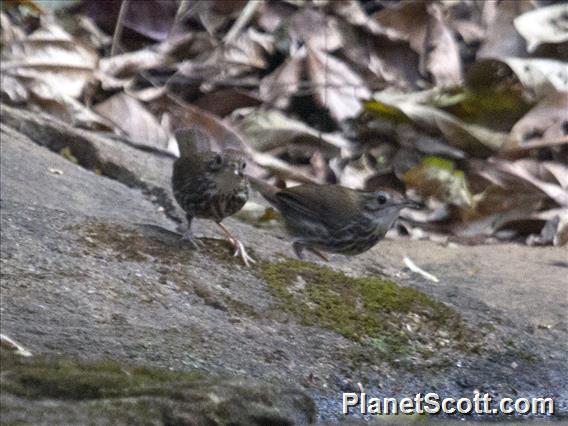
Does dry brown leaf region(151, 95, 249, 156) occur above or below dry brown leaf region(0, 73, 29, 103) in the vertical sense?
below

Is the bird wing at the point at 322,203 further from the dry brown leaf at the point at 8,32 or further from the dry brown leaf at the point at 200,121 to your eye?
the dry brown leaf at the point at 8,32

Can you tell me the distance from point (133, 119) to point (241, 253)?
2573mm

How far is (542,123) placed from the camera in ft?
25.1

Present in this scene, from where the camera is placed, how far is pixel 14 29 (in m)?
7.75

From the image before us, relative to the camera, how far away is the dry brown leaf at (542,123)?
754 cm

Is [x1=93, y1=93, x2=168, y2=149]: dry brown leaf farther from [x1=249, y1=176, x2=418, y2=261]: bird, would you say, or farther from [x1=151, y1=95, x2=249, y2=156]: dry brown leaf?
[x1=249, y1=176, x2=418, y2=261]: bird

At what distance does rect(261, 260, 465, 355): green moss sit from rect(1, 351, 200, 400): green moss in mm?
1195

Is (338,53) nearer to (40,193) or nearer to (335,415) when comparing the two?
(40,193)

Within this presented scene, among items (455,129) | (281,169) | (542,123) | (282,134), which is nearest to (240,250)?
(281,169)

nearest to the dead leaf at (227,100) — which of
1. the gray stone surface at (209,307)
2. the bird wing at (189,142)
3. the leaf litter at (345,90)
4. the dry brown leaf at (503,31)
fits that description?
the leaf litter at (345,90)

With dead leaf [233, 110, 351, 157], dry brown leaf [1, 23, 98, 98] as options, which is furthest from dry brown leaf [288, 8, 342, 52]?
dry brown leaf [1, 23, 98, 98]

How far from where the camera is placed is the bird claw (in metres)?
5.08

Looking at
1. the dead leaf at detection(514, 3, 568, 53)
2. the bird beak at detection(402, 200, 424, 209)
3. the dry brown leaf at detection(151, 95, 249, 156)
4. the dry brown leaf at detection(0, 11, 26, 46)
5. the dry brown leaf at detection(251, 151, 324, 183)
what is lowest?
the dry brown leaf at detection(251, 151, 324, 183)

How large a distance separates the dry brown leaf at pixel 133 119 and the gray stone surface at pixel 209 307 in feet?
4.41
